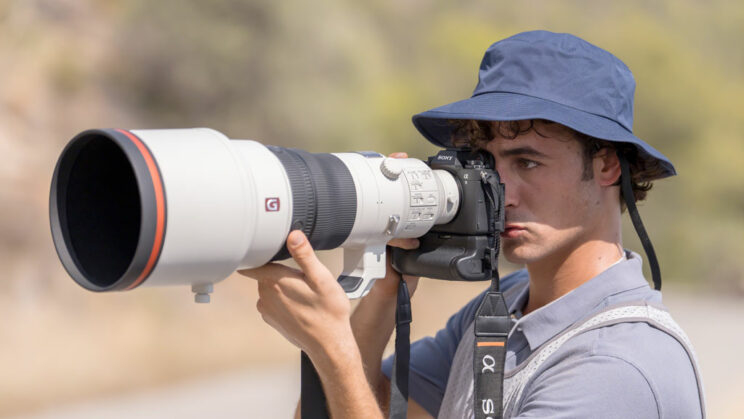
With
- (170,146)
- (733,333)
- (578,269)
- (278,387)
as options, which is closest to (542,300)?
(578,269)

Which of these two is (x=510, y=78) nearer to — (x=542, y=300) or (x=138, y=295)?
(x=542, y=300)

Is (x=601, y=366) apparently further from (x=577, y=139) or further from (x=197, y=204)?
(x=197, y=204)

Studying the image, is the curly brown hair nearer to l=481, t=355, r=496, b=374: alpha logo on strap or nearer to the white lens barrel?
the white lens barrel

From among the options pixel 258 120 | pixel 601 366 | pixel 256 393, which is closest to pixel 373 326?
pixel 601 366

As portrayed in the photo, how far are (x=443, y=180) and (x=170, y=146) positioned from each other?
2.29 feet

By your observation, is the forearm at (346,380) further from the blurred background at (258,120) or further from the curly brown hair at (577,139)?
the blurred background at (258,120)

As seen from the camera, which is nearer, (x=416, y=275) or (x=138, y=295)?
(x=416, y=275)

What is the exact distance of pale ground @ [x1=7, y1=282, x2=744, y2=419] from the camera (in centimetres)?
576

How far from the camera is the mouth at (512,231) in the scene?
198cm

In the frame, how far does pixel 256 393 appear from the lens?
20.8ft

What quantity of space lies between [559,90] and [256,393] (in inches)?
191

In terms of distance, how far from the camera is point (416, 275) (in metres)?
2.06

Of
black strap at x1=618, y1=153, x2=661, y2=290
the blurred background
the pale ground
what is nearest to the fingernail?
black strap at x1=618, y1=153, x2=661, y2=290

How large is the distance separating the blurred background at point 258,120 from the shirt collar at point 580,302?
13.1ft
